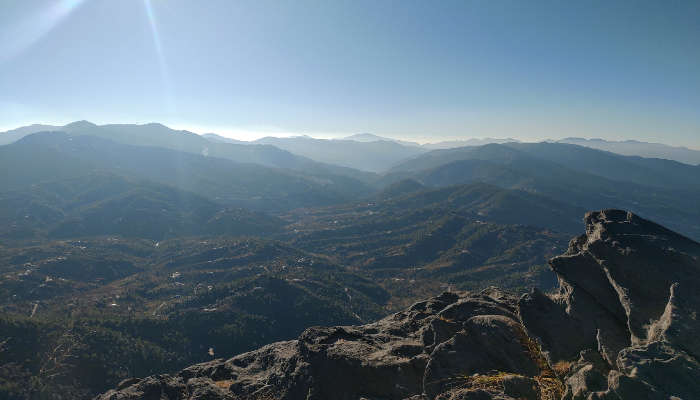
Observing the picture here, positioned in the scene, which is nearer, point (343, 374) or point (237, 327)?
point (343, 374)

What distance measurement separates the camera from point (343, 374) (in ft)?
115

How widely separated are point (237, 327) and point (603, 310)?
200687 millimetres

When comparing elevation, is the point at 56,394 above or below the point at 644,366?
below

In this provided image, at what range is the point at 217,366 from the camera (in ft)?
168

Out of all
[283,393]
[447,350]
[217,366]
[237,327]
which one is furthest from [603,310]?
[237,327]

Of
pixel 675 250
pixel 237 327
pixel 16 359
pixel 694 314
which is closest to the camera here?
pixel 694 314

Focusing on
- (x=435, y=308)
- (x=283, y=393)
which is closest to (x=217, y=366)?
(x=283, y=393)

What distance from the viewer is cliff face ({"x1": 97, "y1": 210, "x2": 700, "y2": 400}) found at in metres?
20.8

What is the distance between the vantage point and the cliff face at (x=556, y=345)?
20828 mm

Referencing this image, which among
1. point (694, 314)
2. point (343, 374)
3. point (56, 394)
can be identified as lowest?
point (56, 394)

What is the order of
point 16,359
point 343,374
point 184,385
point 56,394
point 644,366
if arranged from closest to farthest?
point 644,366 → point 343,374 → point 184,385 → point 56,394 → point 16,359

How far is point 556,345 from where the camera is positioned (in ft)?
90.8

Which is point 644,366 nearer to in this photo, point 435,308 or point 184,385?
point 435,308

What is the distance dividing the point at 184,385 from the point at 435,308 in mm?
37440
